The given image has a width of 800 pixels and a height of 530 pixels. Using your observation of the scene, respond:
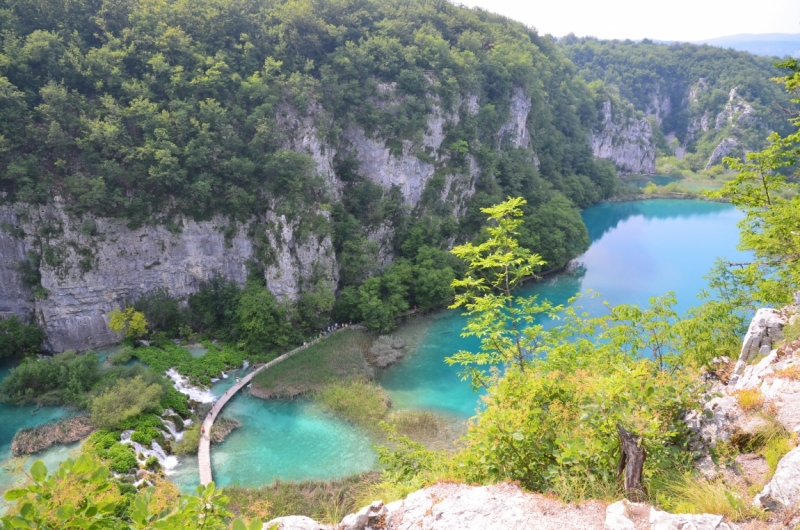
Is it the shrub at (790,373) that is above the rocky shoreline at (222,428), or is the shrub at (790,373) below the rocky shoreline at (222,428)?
above

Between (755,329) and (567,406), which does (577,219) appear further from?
(567,406)

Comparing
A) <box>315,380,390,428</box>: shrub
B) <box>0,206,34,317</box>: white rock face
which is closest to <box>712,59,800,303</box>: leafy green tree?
<box>315,380,390,428</box>: shrub

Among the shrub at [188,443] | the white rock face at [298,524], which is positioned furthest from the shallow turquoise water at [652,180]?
the white rock face at [298,524]

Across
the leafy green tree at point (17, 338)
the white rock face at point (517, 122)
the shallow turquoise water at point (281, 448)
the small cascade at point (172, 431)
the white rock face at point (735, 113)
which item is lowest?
the shallow turquoise water at point (281, 448)

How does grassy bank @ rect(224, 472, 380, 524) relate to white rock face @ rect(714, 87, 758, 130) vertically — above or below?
below

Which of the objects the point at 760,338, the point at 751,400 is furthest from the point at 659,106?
the point at 751,400

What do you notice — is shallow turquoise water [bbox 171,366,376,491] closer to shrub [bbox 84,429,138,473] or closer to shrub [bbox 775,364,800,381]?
shrub [bbox 84,429,138,473]

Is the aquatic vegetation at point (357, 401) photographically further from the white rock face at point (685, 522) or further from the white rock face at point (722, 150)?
the white rock face at point (722, 150)
